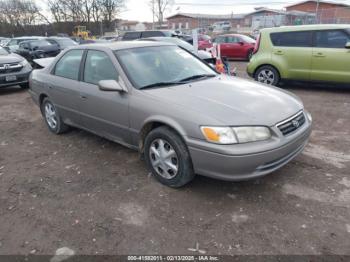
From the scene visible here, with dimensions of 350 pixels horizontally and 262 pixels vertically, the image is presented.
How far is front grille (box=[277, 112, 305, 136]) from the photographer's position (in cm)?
316

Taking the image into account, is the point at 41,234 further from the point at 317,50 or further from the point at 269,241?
the point at 317,50

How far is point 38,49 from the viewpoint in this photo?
14328 millimetres

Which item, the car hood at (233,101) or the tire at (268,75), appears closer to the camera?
the car hood at (233,101)

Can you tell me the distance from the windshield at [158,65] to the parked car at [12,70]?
6.55 meters

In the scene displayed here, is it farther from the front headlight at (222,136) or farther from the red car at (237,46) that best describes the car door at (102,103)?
the red car at (237,46)

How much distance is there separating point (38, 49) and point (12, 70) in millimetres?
5728

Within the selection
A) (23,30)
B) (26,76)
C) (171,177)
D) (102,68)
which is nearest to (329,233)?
(171,177)

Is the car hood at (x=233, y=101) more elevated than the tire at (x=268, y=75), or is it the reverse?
the car hood at (x=233, y=101)

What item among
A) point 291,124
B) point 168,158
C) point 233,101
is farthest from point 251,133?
point 168,158

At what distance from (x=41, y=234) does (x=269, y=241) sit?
6.78ft

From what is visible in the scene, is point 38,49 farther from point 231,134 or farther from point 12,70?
point 231,134

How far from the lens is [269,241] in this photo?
2.64 metres

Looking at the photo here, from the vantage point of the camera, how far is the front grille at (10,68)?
8922 mm

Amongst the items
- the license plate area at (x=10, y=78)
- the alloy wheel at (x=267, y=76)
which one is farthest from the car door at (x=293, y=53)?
the license plate area at (x=10, y=78)
